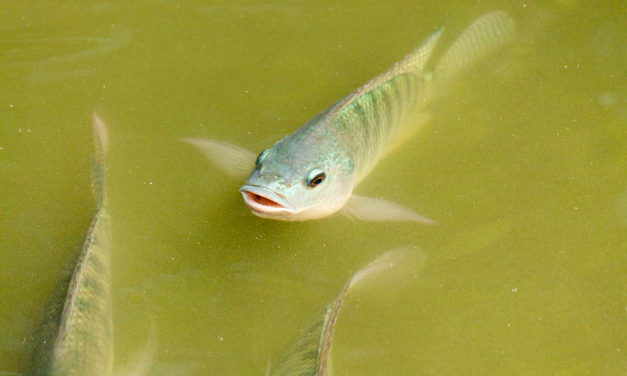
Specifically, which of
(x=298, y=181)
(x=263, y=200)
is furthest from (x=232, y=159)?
(x=298, y=181)

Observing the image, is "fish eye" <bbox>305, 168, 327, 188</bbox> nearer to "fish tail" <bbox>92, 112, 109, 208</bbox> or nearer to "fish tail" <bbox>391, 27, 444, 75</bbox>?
"fish tail" <bbox>391, 27, 444, 75</bbox>

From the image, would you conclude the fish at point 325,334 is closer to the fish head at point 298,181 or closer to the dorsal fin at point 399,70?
the fish head at point 298,181

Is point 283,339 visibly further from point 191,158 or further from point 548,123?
point 548,123

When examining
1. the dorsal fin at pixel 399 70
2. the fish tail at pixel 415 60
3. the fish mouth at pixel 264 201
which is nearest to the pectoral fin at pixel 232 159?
the fish mouth at pixel 264 201

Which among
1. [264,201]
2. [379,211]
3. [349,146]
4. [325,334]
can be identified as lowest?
[379,211]

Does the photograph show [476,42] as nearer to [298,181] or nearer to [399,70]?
[399,70]
